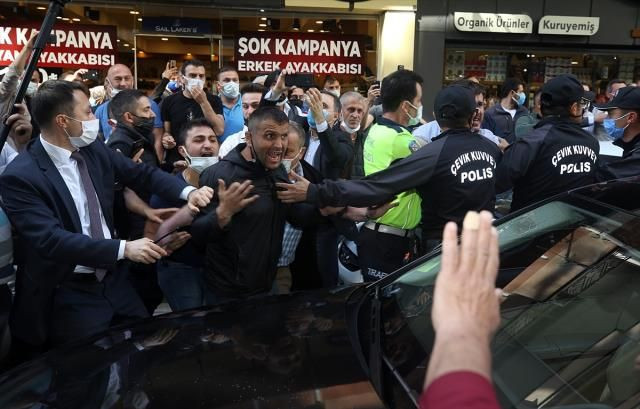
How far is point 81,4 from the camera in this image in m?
9.79

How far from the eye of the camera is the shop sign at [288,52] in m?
10.0

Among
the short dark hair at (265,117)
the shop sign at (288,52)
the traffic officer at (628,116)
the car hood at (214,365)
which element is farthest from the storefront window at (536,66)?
the car hood at (214,365)

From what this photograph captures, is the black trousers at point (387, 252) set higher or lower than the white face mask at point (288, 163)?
lower

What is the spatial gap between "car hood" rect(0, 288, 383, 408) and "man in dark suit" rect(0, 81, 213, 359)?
40 cm

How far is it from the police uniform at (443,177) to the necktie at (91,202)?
1.02 meters

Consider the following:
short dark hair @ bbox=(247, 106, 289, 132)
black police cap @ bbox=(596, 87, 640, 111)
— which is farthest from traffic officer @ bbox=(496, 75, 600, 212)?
short dark hair @ bbox=(247, 106, 289, 132)

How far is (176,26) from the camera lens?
390 inches

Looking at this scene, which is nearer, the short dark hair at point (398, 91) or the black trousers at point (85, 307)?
the black trousers at point (85, 307)

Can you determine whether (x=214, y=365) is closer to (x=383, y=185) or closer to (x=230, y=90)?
(x=383, y=185)

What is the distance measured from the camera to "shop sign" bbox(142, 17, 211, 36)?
9852 mm

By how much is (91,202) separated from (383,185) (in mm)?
1419

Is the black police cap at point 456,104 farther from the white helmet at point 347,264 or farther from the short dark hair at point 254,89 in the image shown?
the short dark hair at point 254,89

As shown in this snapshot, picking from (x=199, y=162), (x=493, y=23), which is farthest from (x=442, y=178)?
(x=493, y=23)

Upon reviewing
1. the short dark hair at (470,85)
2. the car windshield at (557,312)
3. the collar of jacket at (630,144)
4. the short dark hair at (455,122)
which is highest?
the short dark hair at (470,85)
